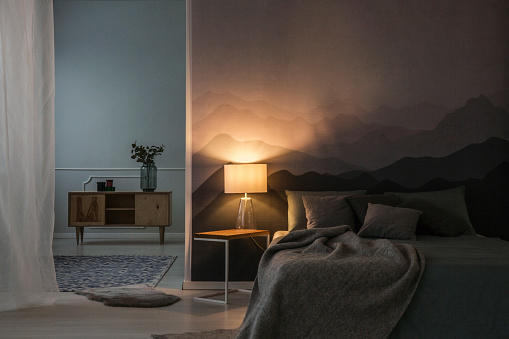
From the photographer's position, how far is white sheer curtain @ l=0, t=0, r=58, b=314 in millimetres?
4164

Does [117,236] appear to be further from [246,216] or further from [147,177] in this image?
[246,216]

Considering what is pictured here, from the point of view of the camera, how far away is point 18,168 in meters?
4.27

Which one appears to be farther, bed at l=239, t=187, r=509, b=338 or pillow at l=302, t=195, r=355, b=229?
pillow at l=302, t=195, r=355, b=229

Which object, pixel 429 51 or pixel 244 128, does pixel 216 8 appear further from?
pixel 429 51

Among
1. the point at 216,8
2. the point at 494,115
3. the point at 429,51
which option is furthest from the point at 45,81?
the point at 494,115

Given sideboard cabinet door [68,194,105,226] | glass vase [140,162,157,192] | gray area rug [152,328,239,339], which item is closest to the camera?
gray area rug [152,328,239,339]

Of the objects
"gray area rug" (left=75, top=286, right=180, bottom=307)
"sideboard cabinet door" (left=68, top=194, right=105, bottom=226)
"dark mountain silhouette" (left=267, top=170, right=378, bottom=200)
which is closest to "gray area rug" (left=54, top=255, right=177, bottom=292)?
"gray area rug" (left=75, top=286, right=180, bottom=307)

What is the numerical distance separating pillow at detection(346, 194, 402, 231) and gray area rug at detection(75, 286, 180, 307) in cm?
164

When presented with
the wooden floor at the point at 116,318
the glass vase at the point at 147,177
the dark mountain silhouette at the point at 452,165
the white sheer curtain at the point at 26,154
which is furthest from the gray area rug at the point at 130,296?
the glass vase at the point at 147,177

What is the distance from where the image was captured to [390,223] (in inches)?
171

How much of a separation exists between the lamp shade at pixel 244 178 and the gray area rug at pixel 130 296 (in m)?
1.04

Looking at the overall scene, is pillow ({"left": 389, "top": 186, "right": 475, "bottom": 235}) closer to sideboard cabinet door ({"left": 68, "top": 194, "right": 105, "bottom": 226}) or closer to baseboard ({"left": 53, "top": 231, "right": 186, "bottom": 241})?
baseboard ({"left": 53, "top": 231, "right": 186, "bottom": 241})

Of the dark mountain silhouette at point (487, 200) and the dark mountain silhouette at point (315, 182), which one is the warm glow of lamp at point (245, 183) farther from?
the dark mountain silhouette at point (487, 200)

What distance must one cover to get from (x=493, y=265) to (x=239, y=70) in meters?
3.00
